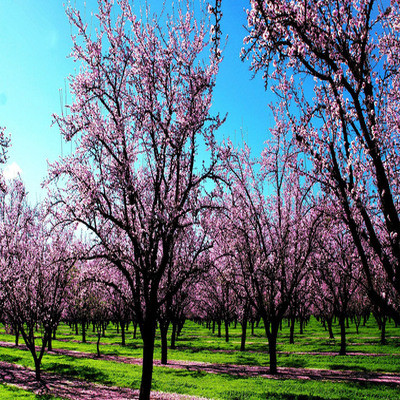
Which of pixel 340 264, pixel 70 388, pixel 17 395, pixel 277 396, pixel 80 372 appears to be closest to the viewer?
pixel 277 396

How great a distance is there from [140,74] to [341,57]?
7630 mm

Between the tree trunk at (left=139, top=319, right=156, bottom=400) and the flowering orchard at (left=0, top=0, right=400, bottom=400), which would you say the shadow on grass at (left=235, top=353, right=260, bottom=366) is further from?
the tree trunk at (left=139, top=319, right=156, bottom=400)

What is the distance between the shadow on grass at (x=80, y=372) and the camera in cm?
1866

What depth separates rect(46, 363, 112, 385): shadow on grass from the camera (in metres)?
18.7

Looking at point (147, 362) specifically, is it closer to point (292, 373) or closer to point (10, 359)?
point (292, 373)

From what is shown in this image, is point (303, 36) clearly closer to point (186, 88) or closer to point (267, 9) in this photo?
point (267, 9)

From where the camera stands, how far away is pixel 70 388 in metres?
16.4

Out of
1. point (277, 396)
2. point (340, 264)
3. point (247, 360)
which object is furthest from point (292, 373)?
point (340, 264)

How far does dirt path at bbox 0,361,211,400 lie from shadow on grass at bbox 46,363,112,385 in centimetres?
68

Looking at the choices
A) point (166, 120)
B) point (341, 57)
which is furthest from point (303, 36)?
point (166, 120)

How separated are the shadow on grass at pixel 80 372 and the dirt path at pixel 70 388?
0.68m

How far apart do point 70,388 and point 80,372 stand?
4.25 meters

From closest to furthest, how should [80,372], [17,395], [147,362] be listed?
[147,362] < [17,395] < [80,372]

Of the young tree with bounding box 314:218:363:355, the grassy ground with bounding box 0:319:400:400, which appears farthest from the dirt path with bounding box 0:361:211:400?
Answer: the young tree with bounding box 314:218:363:355
